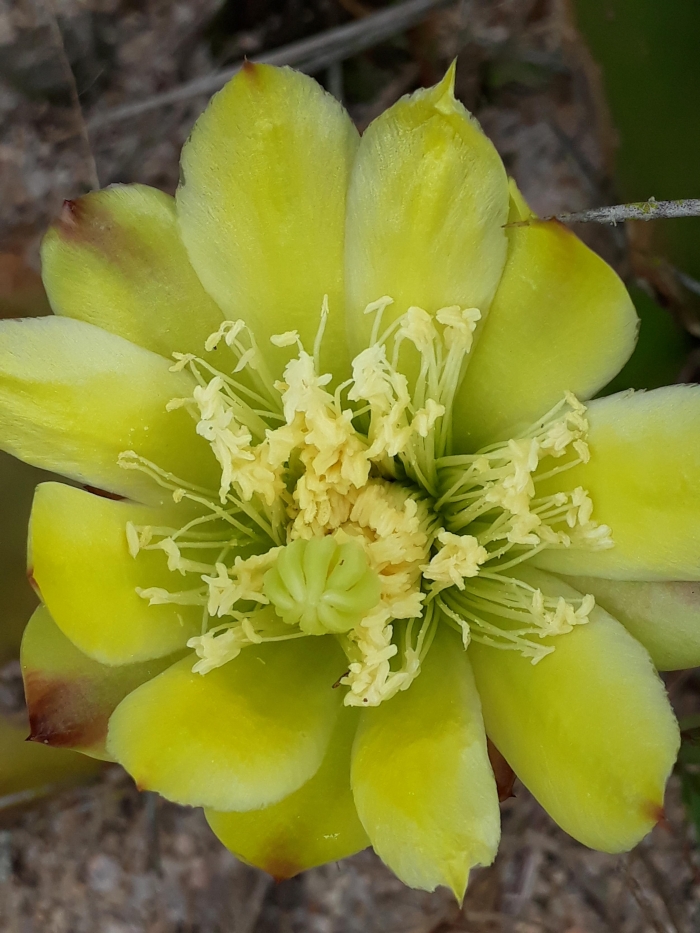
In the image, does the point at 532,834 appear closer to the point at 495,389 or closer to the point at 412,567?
the point at 412,567

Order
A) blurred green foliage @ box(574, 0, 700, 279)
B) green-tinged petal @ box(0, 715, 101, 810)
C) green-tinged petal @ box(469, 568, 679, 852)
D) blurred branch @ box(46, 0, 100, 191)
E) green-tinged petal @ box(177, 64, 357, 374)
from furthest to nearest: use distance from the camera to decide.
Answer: blurred branch @ box(46, 0, 100, 191)
green-tinged petal @ box(0, 715, 101, 810)
blurred green foliage @ box(574, 0, 700, 279)
green-tinged petal @ box(177, 64, 357, 374)
green-tinged petal @ box(469, 568, 679, 852)

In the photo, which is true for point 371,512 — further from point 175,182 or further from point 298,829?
point 175,182

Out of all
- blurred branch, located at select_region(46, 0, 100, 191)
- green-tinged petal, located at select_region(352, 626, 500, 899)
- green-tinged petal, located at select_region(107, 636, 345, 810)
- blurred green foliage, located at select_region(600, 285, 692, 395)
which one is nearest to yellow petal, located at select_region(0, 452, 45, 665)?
blurred branch, located at select_region(46, 0, 100, 191)

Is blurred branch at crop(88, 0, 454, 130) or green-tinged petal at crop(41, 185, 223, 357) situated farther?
blurred branch at crop(88, 0, 454, 130)

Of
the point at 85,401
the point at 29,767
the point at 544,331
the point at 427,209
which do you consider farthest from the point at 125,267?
the point at 29,767

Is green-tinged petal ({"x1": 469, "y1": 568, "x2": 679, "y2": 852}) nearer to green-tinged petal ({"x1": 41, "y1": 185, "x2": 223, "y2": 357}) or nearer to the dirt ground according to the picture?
green-tinged petal ({"x1": 41, "y1": 185, "x2": 223, "y2": 357})

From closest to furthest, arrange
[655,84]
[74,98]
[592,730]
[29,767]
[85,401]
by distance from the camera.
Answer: [592,730]
[85,401]
[655,84]
[29,767]
[74,98]
